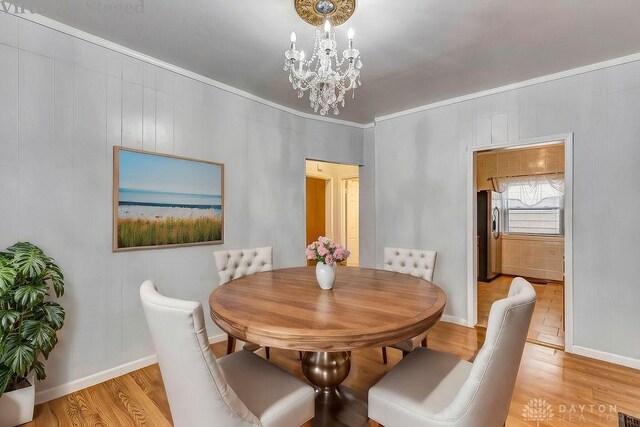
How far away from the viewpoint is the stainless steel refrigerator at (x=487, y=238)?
577cm

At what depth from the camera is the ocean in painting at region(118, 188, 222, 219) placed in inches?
97.1

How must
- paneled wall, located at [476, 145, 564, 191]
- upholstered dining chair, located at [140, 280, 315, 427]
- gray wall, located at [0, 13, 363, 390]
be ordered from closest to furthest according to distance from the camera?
upholstered dining chair, located at [140, 280, 315, 427] < gray wall, located at [0, 13, 363, 390] < paneled wall, located at [476, 145, 564, 191]

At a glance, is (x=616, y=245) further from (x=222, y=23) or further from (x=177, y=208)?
(x=177, y=208)

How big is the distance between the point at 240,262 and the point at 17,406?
5.22 ft

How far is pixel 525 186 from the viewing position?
5.85 meters

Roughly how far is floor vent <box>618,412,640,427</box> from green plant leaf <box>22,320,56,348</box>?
350cm

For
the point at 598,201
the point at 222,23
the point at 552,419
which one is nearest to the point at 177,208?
the point at 222,23

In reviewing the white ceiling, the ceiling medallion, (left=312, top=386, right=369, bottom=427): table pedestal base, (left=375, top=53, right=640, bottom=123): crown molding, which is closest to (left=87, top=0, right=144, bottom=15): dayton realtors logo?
the white ceiling

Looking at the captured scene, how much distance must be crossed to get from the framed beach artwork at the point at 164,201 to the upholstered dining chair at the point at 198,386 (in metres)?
1.41

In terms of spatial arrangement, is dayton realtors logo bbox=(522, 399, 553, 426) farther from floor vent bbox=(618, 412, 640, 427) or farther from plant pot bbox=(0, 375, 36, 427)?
plant pot bbox=(0, 375, 36, 427)

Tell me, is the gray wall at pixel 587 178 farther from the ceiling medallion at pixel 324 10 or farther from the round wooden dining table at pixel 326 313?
the ceiling medallion at pixel 324 10

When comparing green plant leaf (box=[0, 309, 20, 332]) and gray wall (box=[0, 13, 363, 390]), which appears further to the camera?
gray wall (box=[0, 13, 363, 390])

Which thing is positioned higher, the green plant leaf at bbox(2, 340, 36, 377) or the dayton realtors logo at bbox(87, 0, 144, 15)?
the dayton realtors logo at bbox(87, 0, 144, 15)

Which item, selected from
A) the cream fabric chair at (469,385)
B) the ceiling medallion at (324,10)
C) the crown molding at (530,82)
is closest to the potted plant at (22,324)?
the cream fabric chair at (469,385)
